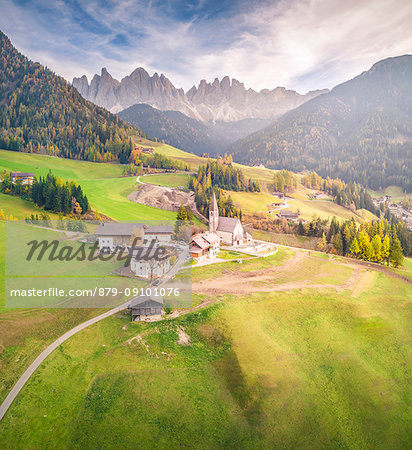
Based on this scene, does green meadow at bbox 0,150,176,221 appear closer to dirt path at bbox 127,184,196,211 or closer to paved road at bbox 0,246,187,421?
dirt path at bbox 127,184,196,211

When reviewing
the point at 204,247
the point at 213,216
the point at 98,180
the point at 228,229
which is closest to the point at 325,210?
the point at 228,229

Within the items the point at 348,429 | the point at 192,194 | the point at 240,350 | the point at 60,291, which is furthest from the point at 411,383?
the point at 192,194

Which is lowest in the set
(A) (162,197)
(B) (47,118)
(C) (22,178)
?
(A) (162,197)

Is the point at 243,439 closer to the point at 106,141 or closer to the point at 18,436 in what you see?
the point at 18,436

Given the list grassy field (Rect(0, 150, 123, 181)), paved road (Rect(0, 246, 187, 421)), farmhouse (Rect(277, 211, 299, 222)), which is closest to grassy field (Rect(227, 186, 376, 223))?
farmhouse (Rect(277, 211, 299, 222))

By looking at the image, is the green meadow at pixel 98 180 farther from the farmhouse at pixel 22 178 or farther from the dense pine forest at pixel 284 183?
the dense pine forest at pixel 284 183

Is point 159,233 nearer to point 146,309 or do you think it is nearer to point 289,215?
point 146,309
